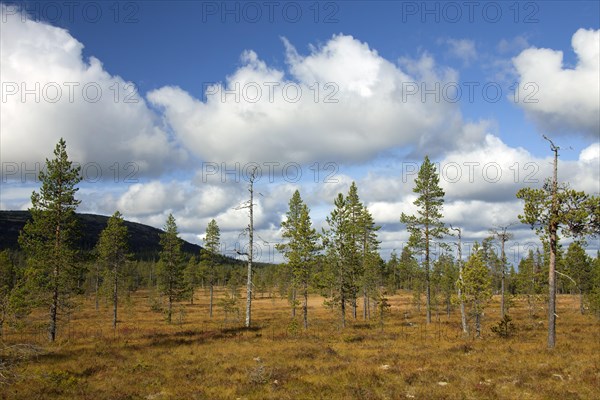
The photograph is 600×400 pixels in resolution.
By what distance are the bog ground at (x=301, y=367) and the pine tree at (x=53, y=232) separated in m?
3.84

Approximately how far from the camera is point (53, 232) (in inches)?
1096

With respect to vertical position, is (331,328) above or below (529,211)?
below

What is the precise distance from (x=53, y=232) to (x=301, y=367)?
2072 centimetres

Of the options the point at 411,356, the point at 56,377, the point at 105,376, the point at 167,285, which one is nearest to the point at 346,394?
the point at 411,356

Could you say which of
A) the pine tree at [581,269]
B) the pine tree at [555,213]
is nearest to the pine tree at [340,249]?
the pine tree at [555,213]

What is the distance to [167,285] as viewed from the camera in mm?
48344

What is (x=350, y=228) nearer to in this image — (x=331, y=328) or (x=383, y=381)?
(x=331, y=328)

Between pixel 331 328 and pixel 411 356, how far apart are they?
15.1 metres

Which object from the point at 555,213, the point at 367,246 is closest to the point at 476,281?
the point at 555,213

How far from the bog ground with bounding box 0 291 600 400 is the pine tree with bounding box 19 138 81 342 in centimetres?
384

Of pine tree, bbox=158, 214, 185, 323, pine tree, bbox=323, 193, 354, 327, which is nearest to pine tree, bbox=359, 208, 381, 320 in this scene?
pine tree, bbox=323, 193, 354, 327

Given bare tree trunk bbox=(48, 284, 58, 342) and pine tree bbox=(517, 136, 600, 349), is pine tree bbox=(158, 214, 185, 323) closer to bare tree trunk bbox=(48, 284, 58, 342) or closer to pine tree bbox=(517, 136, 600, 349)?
bare tree trunk bbox=(48, 284, 58, 342)

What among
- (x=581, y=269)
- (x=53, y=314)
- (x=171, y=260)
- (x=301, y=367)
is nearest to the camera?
(x=301, y=367)

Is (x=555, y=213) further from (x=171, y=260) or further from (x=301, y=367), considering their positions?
(x=171, y=260)
